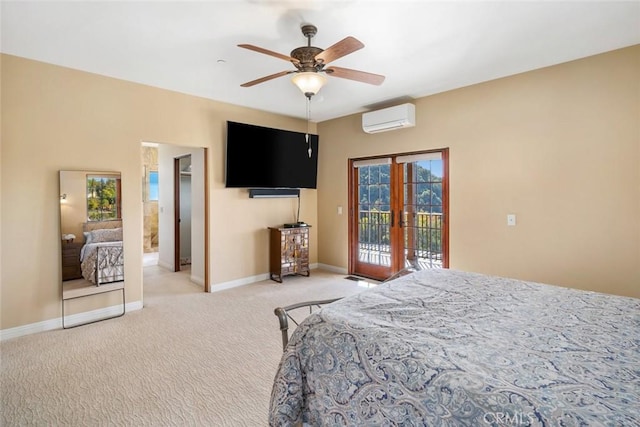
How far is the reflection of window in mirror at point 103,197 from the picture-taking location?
3443 millimetres

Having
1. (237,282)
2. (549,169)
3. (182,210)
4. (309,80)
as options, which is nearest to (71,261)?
(237,282)

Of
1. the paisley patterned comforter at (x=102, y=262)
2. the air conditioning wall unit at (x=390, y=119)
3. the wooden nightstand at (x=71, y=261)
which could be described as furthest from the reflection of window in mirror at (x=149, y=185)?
the air conditioning wall unit at (x=390, y=119)

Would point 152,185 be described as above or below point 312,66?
below

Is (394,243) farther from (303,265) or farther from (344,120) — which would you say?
(344,120)

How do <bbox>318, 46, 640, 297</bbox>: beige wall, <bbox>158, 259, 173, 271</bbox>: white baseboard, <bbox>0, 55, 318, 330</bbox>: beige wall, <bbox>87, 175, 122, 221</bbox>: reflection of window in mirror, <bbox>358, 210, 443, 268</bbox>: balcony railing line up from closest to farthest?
1. <bbox>318, 46, 640, 297</bbox>: beige wall
2. <bbox>0, 55, 318, 330</bbox>: beige wall
3. <bbox>87, 175, 122, 221</bbox>: reflection of window in mirror
4. <bbox>358, 210, 443, 268</bbox>: balcony railing
5. <bbox>158, 259, 173, 271</bbox>: white baseboard

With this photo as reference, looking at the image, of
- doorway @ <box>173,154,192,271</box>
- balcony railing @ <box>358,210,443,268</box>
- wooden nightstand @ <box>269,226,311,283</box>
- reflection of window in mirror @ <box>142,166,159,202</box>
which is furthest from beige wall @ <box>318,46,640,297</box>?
reflection of window in mirror @ <box>142,166,159,202</box>

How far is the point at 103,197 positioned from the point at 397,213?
3782 mm

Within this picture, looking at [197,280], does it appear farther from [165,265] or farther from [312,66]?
[312,66]

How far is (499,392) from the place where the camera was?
39.7 inches

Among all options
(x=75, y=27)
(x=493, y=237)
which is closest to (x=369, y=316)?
(x=493, y=237)

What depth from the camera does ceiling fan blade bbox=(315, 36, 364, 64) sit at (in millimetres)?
2076

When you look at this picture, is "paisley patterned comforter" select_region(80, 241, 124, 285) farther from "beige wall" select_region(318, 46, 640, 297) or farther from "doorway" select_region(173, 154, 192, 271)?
"beige wall" select_region(318, 46, 640, 297)

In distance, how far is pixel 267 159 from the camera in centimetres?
484

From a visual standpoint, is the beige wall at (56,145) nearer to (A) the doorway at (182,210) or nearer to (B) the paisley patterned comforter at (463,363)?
(A) the doorway at (182,210)
